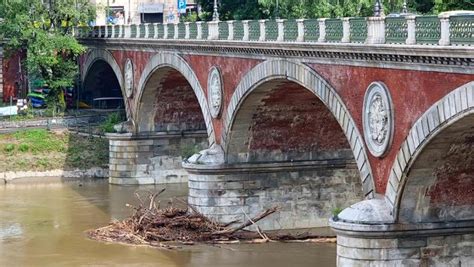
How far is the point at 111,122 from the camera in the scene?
64625mm

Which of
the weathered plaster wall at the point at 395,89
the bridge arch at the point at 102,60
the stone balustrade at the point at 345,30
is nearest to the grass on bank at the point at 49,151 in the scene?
the bridge arch at the point at 102,60

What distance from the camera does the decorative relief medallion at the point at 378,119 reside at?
100 ft

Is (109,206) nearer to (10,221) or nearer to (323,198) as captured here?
(10,221)

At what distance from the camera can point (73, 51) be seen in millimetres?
67188

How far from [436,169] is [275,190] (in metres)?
14.5

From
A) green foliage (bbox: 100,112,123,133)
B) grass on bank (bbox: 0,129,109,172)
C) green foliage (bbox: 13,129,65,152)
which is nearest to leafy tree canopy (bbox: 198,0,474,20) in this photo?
green foliage (bbox: 100,112,123,133)

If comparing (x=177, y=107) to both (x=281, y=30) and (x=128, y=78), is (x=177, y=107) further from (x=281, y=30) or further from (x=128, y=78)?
(x=281, y=30)

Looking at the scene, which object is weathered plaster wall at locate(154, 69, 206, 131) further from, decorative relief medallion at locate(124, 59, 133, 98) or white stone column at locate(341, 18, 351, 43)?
white stone column at locate(341, 18, 351, 43)

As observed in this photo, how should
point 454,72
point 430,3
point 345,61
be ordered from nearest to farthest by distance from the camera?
point 454,72 < point 345,61 < point 430,3


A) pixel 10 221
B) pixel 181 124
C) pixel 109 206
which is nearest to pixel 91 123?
pixel 181 124

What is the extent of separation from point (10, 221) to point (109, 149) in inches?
558

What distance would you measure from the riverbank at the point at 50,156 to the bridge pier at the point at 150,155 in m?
2.54

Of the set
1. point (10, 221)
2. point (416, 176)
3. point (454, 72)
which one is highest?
point (454, 72)

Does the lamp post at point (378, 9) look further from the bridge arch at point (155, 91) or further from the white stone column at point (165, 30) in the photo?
the white stone column at point (165, 30)
